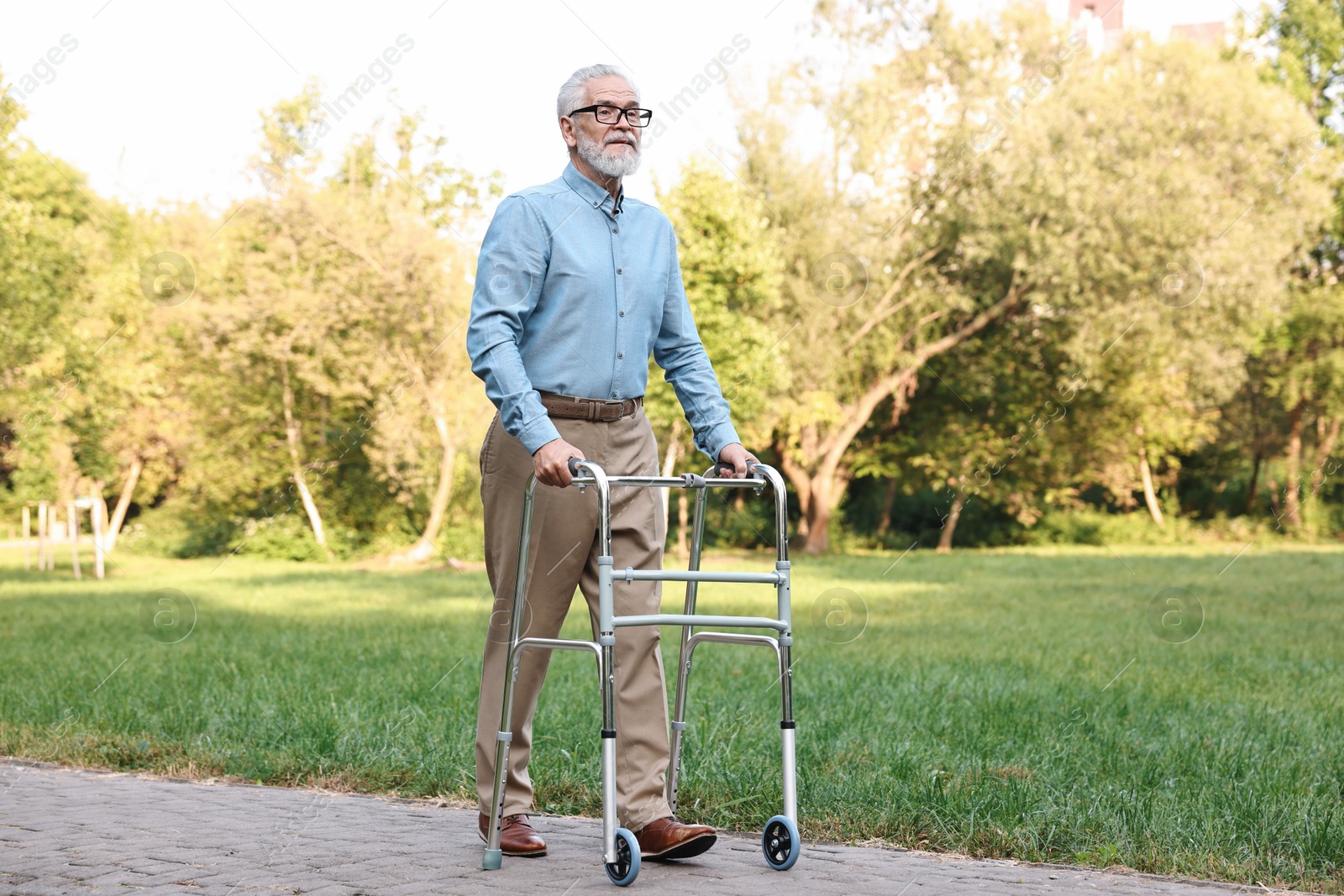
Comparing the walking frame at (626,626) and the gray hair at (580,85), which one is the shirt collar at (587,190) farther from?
→ the walking frame at (626,626)

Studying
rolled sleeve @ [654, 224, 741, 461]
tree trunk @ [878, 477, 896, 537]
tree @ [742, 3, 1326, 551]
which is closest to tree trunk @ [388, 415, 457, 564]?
tree @ [742, 3, 1326, 551]

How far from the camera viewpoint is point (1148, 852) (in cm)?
439

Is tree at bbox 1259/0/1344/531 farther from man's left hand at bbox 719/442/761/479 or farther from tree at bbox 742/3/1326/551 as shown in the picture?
man's left hand at bbox 719/442/761/479

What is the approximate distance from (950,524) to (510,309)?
32.7m

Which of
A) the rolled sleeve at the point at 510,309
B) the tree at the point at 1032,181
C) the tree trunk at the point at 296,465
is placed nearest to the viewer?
the rolled sleeve at the point at 510,309

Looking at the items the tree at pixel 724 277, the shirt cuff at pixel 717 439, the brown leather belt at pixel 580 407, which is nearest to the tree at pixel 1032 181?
the tree at pixel 724 277

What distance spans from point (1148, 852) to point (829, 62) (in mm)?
25348

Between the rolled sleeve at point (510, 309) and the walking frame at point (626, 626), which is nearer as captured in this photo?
the walking frame at point (626, 626)

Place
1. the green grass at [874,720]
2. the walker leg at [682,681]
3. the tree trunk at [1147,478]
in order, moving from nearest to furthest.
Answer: the walker leg at [682,681]
the green grass at [874,720]
the tree trunk at [1147,478]

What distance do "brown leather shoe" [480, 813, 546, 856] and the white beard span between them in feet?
6.90

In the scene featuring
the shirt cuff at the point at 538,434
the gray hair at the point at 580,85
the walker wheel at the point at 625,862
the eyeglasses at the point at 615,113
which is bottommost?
the walker wheel at the point at 625,862

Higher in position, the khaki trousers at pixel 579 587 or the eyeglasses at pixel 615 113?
the eyeglasses at pixel 615 113

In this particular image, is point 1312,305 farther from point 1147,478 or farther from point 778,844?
point 778,844

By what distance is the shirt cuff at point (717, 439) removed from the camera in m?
4.49
